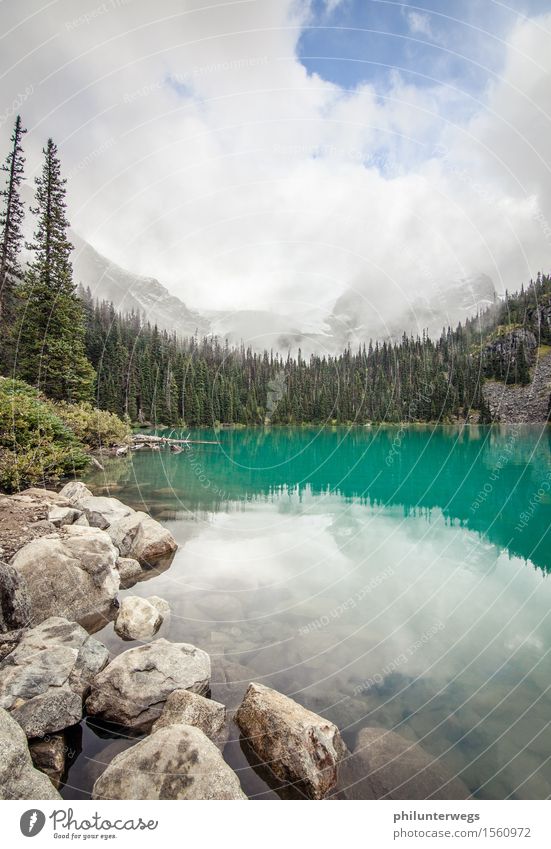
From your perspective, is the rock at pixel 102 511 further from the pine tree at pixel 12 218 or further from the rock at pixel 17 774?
the pine tree at pixel 12 218

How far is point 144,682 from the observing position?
532cm

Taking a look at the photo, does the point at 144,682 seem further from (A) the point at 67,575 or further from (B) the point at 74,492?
(B) the point at 74,492

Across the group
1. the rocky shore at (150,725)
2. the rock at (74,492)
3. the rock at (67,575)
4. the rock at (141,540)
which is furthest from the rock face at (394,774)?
the rock at (74,492)

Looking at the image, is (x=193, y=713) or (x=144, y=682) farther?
(x=144, y=682)

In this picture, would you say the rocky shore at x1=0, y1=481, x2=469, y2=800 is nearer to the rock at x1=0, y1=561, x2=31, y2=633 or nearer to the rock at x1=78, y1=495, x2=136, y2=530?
the rock at x1=0, y1=561, x2=31, y2=633

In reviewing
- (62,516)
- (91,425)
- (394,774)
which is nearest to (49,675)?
(394,774)

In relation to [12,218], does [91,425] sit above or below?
below

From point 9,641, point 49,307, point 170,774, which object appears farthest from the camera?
point 49,307

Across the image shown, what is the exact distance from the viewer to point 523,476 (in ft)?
95.1

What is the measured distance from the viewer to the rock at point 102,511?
11.9 m

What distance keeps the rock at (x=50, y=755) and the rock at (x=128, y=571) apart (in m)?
5.42

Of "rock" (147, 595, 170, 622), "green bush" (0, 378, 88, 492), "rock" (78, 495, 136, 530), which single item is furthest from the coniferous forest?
"rock" (147, 595, 170, 622)

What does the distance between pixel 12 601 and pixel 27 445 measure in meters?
10.8
